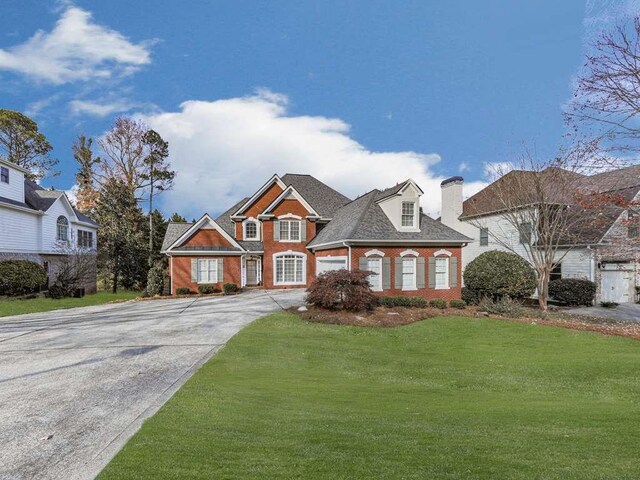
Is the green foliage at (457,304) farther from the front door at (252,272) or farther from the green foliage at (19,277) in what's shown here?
the green foliage at (19,277)

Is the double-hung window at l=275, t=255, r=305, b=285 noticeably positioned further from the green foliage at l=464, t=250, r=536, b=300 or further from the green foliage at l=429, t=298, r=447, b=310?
the green foliage at l=464, t=250, r=536, b=300

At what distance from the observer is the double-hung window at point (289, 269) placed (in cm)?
3059

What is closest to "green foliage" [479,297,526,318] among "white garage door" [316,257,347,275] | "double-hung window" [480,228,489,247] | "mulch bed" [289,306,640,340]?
"mulch bed" [289,306,640,340]

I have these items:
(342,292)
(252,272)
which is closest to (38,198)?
(252,272)

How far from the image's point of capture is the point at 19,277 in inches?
1022

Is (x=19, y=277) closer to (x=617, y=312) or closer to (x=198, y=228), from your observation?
(x=198, y=228)

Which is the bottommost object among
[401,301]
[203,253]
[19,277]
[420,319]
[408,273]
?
[420,319]

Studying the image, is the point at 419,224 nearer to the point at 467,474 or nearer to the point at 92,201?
the point at 467,474

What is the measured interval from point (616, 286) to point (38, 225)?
4045 centimetres

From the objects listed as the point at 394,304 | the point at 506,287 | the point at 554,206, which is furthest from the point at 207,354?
the point at 554,206

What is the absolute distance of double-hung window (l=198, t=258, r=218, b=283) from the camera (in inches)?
1163

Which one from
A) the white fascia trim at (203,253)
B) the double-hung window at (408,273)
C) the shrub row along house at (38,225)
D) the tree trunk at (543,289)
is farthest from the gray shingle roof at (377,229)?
the shrub row along house at (38,225)

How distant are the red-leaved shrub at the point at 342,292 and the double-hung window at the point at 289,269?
12386mm

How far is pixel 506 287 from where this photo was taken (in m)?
23.1
